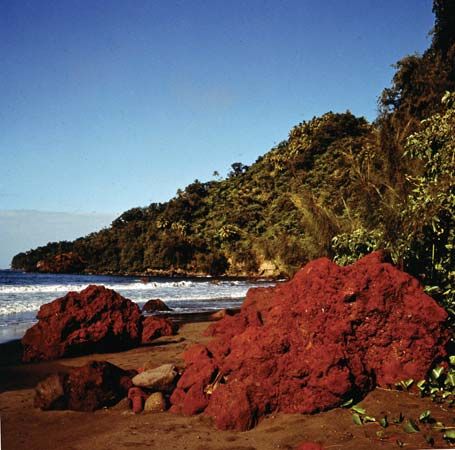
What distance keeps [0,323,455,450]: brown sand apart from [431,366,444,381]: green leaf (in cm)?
27

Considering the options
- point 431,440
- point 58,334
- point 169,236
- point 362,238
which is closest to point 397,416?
point 431,440

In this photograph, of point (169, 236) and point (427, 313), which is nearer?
point (427, 313)

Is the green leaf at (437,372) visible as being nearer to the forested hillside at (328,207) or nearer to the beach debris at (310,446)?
the forested hillside at (328,207)

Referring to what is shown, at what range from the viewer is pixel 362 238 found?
6.03 metres

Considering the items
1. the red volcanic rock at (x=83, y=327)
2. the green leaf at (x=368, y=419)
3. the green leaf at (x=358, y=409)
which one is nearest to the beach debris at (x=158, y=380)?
the green leaf at (x=358, y=409)

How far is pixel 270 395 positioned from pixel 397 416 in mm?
1090

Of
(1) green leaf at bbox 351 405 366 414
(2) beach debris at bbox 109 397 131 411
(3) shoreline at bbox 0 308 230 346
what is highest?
(1) green leaf at bbox 351 405 366 414

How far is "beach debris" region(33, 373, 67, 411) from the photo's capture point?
4.57 m

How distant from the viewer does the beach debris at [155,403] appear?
173 inches

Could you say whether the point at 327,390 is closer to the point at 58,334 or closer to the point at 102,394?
the point at 102,394

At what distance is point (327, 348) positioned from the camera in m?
3.93

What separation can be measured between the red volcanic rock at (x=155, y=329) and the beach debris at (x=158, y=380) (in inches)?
156

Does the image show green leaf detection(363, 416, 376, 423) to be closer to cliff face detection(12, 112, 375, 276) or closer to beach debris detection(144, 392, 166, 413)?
beach debris detection(144, 392, 166, 413)

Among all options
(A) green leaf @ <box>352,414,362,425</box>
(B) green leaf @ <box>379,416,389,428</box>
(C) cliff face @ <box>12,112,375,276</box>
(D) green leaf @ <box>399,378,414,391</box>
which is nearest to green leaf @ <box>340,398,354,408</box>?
(A) green leaf @ <box>352,414,362,425</box>
